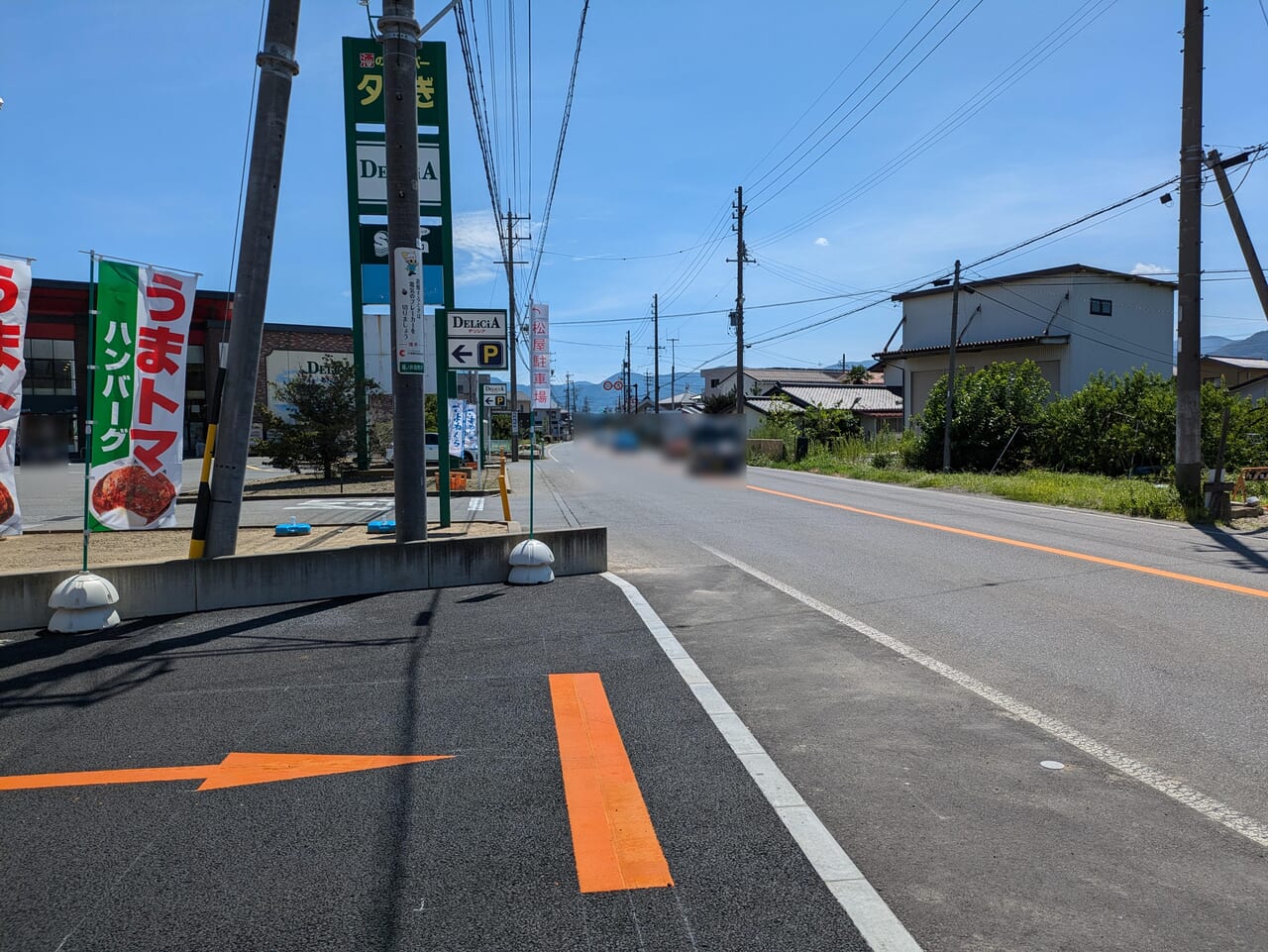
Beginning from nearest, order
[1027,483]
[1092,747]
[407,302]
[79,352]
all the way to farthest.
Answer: [1092,747] → [407,302] → [1027,483] → [79,352]

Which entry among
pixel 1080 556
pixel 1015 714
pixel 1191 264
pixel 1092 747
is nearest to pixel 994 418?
pixel 1191 264

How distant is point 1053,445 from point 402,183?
23460 mm

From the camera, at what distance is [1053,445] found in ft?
87.2

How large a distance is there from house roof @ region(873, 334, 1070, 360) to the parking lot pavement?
116ft

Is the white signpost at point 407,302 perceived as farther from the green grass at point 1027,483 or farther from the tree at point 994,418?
the tree at point 994,418

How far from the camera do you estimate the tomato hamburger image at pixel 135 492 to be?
8.00 meters

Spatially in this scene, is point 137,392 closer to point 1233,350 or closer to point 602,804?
point 602,804

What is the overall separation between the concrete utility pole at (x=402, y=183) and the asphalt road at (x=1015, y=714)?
244 cm

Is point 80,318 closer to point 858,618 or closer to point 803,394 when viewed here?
point 803,394

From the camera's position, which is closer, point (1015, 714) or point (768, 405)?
point (1015, 714)

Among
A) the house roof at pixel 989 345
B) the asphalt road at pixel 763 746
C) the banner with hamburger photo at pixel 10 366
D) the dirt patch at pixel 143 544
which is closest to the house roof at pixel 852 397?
the house roof at pixel 989 345

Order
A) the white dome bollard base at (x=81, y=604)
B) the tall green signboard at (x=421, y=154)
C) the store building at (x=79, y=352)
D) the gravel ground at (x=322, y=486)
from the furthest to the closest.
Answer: the store building at (x=79, y=352)
the gravel ground at (x=322, y=486)
the tall green signboard at (x=421, y=154)
the white dome bollard base at (x=81, y=604)

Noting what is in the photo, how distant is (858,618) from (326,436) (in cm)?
1806

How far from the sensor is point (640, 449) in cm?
1016
